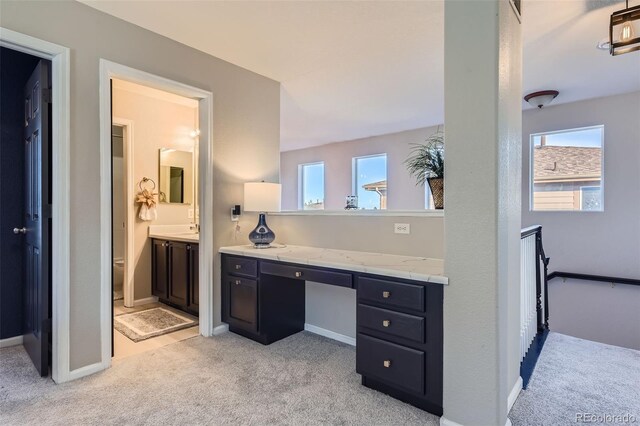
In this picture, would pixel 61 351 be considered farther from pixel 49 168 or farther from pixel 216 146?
pixel 216 146

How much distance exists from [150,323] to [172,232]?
4.26 ft

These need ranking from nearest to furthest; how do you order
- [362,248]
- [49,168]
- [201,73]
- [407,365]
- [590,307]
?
[407,365]
[49,168]
[362,248]
[201,73]
[590,307]

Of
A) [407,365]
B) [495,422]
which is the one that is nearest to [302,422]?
[407,365]

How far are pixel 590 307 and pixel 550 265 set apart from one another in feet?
2.12

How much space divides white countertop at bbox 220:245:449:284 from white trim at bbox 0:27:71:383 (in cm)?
122

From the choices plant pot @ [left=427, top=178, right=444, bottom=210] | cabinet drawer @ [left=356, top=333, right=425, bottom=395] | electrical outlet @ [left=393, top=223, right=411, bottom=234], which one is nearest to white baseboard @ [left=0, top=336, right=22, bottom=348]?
cabinet drawer @ [left=356, top=333, right=425, bottom=395]

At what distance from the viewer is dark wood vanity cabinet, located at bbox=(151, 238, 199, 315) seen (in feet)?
11.8

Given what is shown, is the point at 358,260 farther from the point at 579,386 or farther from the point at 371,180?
the point at 371,180

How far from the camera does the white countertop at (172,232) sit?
13.0ft

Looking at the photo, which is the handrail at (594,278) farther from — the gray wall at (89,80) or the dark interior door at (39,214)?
the dark interior door at (39,214)

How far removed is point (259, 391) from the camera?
2.17 meters

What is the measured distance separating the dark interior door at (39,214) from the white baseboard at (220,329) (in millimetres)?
1216

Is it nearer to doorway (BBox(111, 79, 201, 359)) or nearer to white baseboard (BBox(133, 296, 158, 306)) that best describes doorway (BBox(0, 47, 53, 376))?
doorway (BBox(111, 79, 201, 359))

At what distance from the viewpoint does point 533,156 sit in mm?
4777
